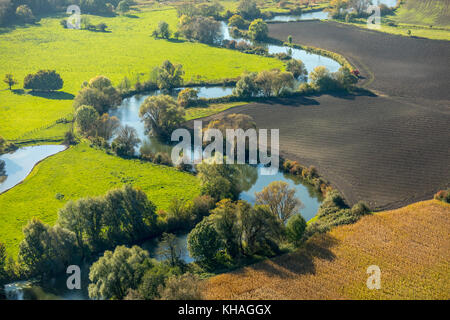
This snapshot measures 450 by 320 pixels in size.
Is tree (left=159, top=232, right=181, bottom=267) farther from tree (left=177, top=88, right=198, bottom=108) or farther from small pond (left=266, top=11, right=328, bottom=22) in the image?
small pond (left=266, top=11, right=328, bottom=22)

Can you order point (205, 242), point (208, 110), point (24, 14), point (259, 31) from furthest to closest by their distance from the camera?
1. point (24, 14)
2. point (259, 31)
3. point (208, 110)
4. point (205, 242)

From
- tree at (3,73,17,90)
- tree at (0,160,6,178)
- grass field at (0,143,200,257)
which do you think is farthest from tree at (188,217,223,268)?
tree at (3,73,17,90)

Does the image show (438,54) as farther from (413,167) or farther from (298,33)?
(413,167)

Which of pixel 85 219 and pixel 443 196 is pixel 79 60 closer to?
pixel 85 219

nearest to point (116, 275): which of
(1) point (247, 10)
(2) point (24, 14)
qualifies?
(1) point (247, 10)

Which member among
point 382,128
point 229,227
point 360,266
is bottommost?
point 360,266

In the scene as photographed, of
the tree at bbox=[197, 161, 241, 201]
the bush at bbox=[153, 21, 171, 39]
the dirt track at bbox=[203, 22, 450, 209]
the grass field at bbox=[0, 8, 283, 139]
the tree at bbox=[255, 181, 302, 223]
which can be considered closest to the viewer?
the tree at bbox=[255, 181, 302, 223]
